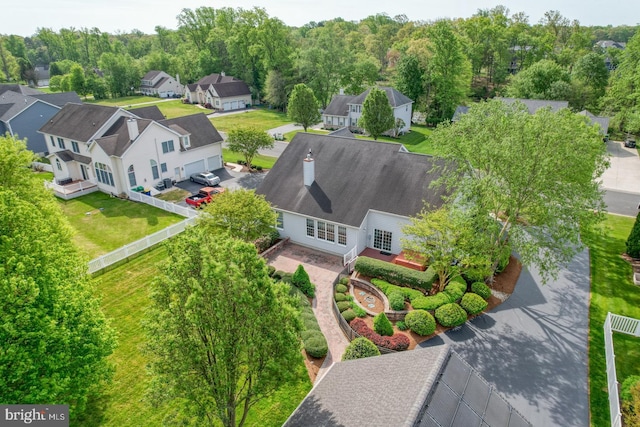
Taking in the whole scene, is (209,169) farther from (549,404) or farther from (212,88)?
(212,88)

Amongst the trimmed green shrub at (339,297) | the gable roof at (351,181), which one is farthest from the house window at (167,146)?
the trimmed green shrub at (339,297)

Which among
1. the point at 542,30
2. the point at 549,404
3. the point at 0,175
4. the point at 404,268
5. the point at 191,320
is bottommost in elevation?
the point at 549,404

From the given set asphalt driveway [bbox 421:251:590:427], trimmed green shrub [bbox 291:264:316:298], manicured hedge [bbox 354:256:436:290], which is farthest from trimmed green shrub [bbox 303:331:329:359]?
manicured hedge [bbox 354:256:436:290]

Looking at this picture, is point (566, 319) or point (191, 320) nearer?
point (191, 320)

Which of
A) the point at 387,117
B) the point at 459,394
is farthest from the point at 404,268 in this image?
the point at 387,117

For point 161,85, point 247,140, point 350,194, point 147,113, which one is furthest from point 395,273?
point 161,85

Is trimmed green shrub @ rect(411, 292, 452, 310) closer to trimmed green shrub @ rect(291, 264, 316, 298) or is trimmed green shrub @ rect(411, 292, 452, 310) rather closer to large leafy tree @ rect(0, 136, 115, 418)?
trimmed green shrub @ rect(291, 264, 316, 298)

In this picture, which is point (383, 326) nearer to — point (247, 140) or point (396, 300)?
point (396, 300)

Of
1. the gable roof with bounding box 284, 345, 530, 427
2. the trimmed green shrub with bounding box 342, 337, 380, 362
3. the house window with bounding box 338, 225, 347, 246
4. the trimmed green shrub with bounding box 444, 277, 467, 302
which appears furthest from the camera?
the house window with bounding box 338, 225, 347, 246
